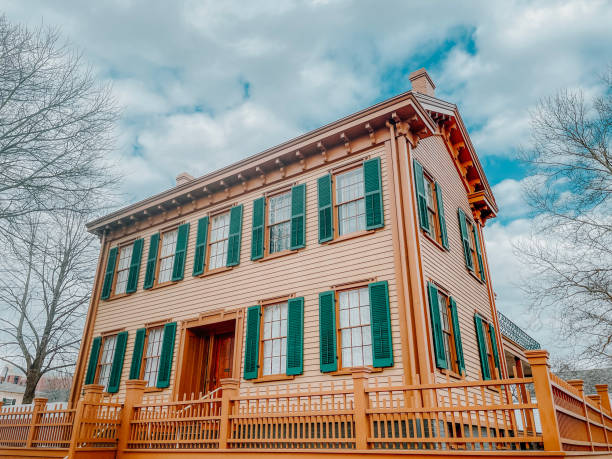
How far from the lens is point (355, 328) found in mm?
9609

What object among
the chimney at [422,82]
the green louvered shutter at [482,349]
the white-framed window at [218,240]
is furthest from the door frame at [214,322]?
the chimney at [422,82]

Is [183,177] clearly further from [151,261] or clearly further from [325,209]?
[325,209]

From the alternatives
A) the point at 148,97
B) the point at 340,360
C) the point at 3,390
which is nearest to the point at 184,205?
the point at 148,97

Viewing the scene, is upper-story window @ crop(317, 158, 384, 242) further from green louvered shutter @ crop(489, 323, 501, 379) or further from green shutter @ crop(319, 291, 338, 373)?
green louvered shutter @ crop(489, 323, 501, 379)

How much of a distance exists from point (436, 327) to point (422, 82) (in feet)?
27.6

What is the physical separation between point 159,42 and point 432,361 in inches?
388

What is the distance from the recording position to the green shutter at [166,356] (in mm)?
12086

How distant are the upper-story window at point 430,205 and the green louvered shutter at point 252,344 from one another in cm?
455

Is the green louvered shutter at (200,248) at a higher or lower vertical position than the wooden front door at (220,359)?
higher

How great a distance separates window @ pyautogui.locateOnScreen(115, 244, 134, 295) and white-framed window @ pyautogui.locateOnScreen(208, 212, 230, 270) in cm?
377

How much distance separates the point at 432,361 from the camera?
8.66 meters

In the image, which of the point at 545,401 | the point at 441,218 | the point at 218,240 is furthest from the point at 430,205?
the point at 545,401

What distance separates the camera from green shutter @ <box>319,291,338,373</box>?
31.2 ft

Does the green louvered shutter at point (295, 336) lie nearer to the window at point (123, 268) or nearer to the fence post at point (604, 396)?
the window at point (123, 268)
